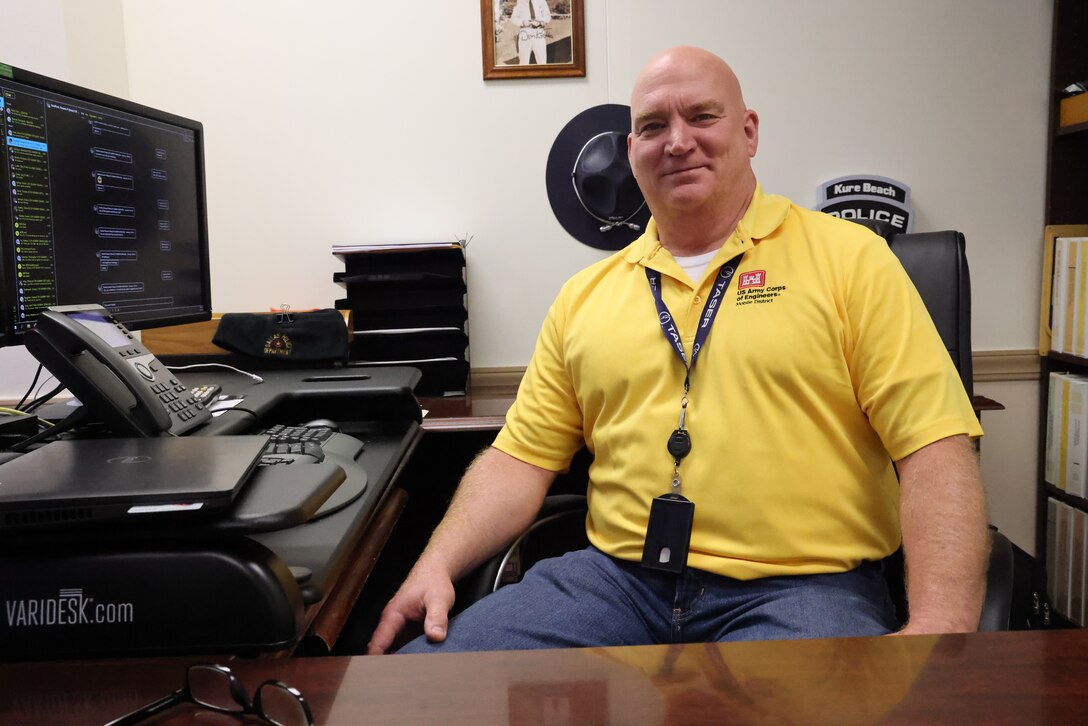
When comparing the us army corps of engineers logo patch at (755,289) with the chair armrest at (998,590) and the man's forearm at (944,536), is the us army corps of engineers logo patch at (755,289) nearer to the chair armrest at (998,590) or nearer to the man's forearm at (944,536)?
the man's forearm at (944,536)

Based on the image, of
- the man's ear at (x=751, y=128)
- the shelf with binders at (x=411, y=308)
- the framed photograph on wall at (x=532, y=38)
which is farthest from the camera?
the framed photograph on wall at (x=532, y=38)

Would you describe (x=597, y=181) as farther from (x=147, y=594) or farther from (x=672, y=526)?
(x=147, y=594)

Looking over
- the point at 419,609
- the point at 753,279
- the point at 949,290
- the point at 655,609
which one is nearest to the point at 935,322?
the point at 949,290

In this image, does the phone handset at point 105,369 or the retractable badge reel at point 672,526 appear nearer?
the phone handset at point 105,369

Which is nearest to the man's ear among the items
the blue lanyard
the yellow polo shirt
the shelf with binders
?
the yellow polo shirt

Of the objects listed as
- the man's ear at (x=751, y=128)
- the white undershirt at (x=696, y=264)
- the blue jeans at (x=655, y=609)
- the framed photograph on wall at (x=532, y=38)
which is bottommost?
the blue jeans at (x=655, y=609)

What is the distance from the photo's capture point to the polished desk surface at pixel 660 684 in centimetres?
60

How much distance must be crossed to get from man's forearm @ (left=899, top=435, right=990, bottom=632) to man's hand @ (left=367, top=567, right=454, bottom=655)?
0.66 m

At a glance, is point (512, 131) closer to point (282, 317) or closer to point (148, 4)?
point (282, 317)

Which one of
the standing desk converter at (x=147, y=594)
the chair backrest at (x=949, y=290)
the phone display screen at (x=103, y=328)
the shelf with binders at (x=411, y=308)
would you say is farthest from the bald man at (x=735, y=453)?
the shelf with binders at (x=411, y=308)

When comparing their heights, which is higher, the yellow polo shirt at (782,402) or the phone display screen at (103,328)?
the phone display screen at (103,328)

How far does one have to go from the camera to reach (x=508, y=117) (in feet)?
7.81

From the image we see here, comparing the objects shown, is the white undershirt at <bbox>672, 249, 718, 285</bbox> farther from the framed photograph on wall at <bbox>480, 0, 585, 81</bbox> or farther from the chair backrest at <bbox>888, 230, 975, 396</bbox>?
the framed photograph on wall at <bbox>480, 0, 585, 81</bbox>

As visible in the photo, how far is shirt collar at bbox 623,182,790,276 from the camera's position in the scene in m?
1.42
